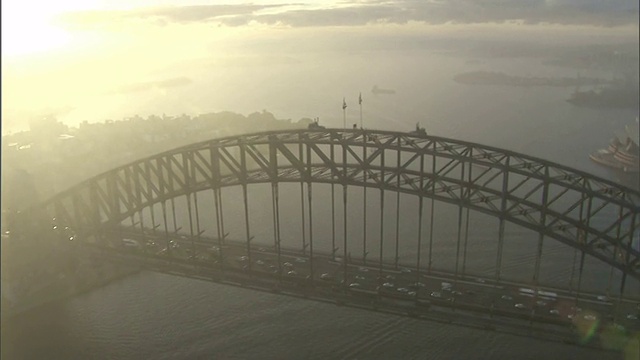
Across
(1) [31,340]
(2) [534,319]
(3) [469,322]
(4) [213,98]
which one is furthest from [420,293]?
(4) [213,98]

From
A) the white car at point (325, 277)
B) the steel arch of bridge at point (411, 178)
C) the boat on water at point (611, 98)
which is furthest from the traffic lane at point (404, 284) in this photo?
the boat on water at point (611, 98)

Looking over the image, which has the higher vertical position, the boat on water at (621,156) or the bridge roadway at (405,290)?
the bridge roadway at (405,290)

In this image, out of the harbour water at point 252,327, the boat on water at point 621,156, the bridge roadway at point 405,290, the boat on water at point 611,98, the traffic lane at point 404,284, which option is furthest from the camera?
the boat on water at point 611,98

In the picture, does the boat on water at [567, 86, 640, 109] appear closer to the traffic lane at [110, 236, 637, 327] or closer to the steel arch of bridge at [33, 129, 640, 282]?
the steel arch of bridge at [33, 129, 640, 282]

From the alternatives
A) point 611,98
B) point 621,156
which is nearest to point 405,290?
point 621,156

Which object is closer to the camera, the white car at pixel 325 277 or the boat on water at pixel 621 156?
the white car at pixel 325 277

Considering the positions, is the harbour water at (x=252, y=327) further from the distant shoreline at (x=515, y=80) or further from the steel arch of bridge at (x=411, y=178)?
the distant shoreline at (x=515, y=80)

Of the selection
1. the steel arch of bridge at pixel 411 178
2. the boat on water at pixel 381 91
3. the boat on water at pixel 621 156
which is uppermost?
the steel arch of bridge at pixel 411 178
